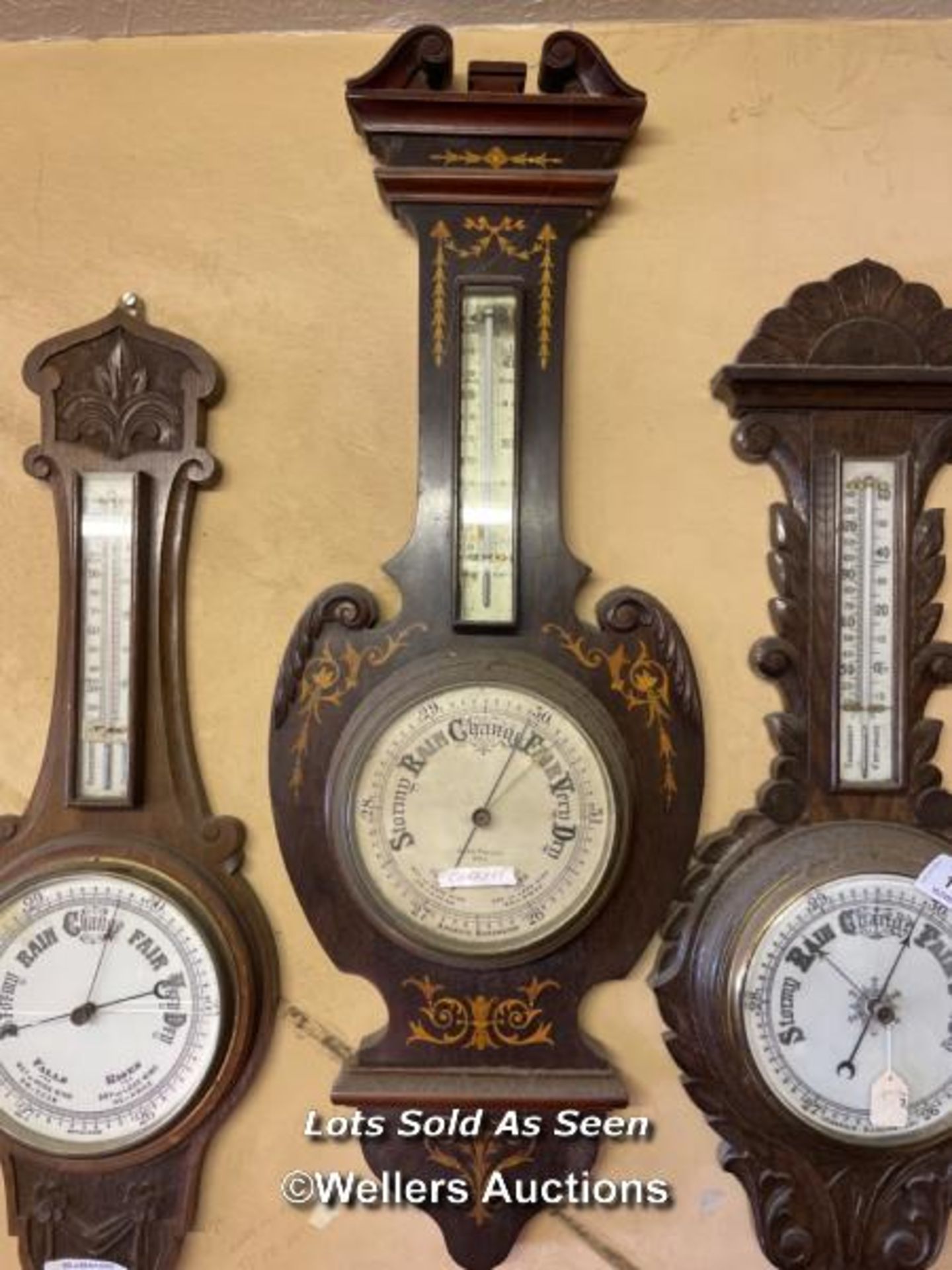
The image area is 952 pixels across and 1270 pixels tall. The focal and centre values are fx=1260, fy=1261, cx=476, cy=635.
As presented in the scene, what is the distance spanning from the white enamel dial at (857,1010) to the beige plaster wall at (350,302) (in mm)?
169

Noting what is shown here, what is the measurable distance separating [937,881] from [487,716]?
2.04 ft

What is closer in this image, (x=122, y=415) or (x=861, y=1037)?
(x=861, y=1037)

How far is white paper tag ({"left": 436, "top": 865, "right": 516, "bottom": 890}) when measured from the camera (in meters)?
1.63

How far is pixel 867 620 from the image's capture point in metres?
1.70

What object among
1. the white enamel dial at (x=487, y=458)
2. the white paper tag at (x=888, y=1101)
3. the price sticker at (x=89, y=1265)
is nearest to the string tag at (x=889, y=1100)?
the white paper tag at (x=888, y=1101)

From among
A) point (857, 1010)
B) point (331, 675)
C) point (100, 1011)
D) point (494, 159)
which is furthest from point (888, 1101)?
point (494, 159)

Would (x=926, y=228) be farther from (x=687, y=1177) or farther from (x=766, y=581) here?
(x=687, y=1177)

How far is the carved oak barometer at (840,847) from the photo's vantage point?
1.60 metres

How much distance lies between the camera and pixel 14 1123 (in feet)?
5.34

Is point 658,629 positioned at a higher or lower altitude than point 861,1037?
higher

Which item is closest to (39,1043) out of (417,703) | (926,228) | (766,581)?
(417,703)

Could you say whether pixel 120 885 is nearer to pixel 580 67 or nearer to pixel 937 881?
pixel 937 881

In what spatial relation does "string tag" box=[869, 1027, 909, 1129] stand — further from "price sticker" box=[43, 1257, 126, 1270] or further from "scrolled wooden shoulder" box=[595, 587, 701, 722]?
"price sticker" box=[43, 1257, 126, 1270]

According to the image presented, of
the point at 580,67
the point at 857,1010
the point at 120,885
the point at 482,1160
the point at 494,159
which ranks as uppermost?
the point at 580,67
